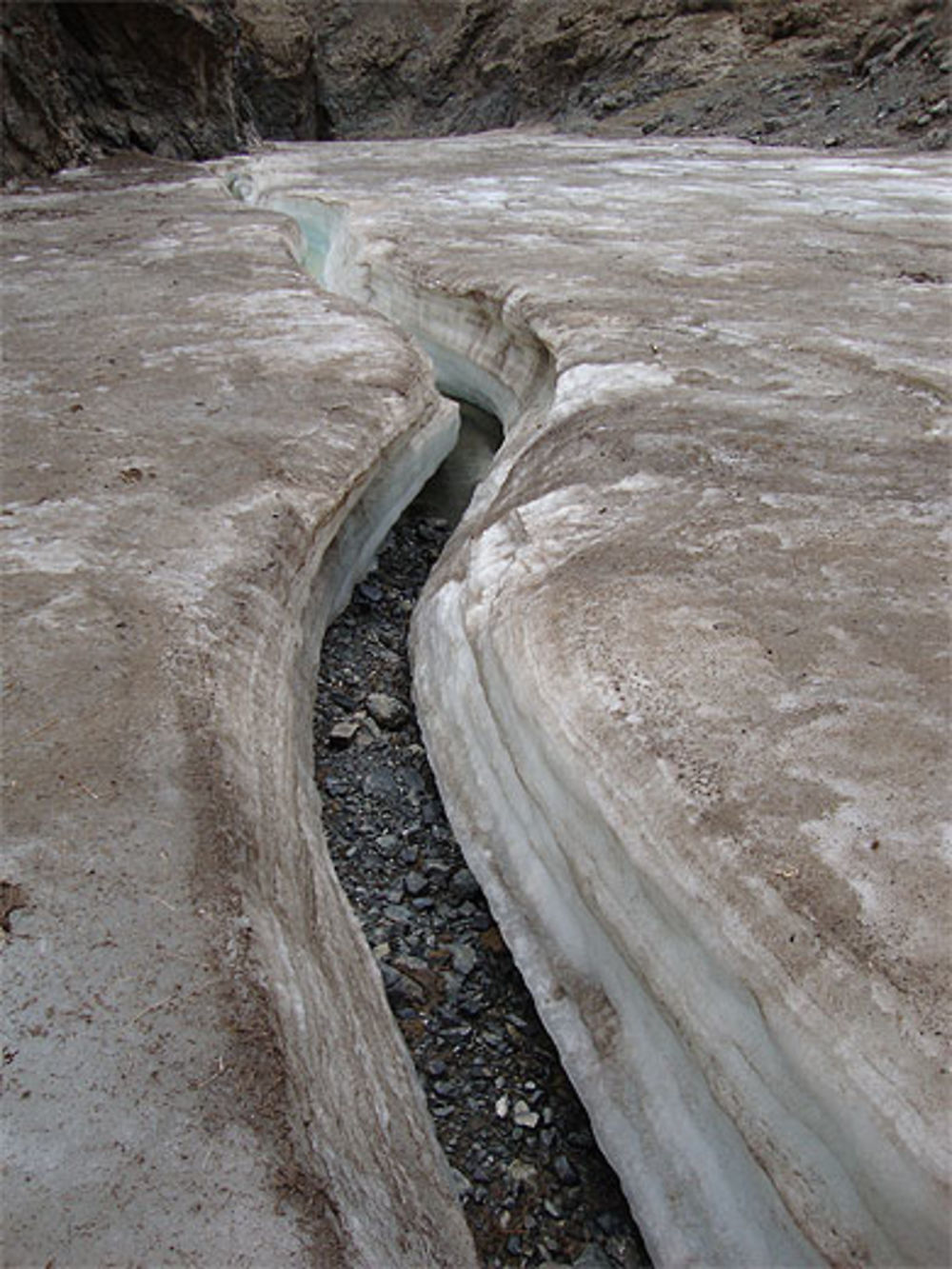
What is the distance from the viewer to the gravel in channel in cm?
180

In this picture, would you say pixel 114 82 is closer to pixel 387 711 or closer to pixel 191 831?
pixel 387 711

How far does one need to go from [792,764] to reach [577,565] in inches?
32.3

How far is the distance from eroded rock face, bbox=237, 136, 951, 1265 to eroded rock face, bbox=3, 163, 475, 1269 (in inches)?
17.2

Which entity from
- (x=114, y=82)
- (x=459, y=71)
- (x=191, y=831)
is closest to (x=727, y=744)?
(x=191, y=831)

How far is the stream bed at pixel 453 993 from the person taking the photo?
1801 millimetres

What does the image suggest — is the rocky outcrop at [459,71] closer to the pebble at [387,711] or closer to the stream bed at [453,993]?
the pebble at [387,711]

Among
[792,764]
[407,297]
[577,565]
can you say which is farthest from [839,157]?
[792,764]

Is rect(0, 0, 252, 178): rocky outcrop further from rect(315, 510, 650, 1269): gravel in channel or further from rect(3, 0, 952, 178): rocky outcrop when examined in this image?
rect(315, 510, 650, 1269): gravel in channel

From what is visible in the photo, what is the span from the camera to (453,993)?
2215mm

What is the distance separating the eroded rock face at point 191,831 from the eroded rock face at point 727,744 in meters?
0.44

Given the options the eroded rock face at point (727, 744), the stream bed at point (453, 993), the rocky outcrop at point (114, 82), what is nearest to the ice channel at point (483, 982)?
the stream bed at point (453, 993)

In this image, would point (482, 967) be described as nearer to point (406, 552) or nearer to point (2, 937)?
point (2, 937)

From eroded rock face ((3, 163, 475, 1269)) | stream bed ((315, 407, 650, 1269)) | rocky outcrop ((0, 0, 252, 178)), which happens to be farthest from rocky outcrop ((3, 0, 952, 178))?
stream bed ((315, 407, 650, 1269))

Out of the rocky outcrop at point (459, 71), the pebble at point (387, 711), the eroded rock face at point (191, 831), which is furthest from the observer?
the rocky outcrop at point (459, 71)
